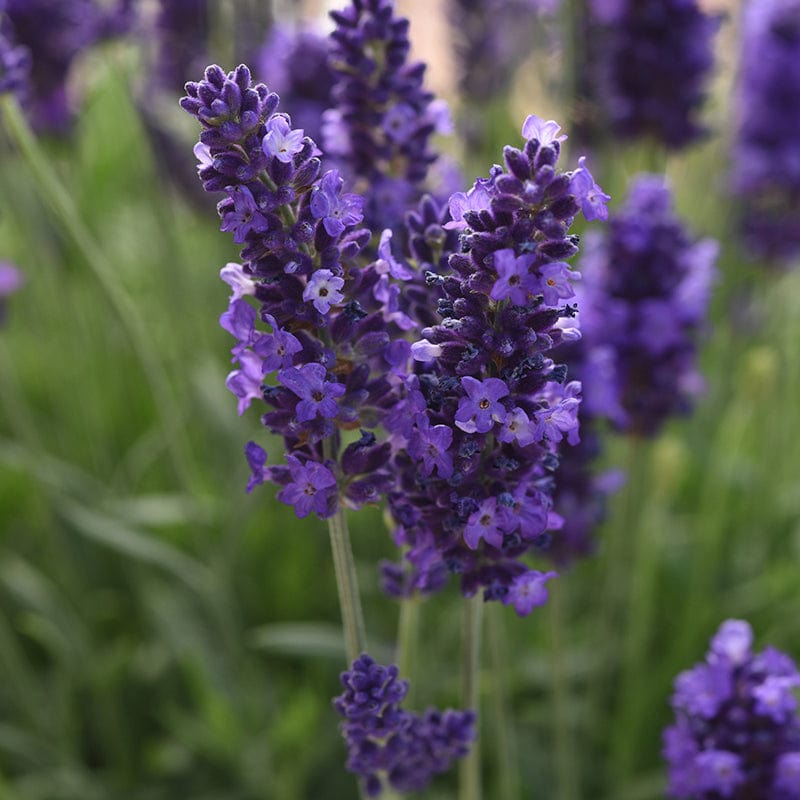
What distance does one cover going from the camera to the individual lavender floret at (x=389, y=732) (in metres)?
1.05

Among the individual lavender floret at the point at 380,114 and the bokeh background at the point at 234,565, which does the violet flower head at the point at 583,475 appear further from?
the individual lavender floret at the point at 380,114

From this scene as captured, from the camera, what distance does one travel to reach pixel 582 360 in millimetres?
1775

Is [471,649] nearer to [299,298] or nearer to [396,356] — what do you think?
[396,356]

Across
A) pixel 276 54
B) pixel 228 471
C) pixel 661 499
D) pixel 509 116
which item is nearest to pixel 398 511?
pixel 661 499

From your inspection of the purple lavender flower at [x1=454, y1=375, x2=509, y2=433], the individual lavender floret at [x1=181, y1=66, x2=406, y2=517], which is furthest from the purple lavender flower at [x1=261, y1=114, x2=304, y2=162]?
the purple lavender flower at [x1=454, y1=375, x2=509, y2=433]

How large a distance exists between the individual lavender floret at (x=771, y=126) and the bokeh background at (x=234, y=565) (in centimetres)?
15

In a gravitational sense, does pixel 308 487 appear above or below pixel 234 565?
below

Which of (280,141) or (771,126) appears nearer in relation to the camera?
(280,141)

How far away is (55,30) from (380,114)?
160 cm

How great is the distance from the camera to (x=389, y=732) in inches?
42.9

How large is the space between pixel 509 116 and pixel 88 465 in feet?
6.75

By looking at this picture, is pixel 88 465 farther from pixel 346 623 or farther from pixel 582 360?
pixel 346 623

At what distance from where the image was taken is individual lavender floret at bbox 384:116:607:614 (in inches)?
37.4

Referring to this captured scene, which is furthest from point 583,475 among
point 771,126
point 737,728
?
point 771,126
